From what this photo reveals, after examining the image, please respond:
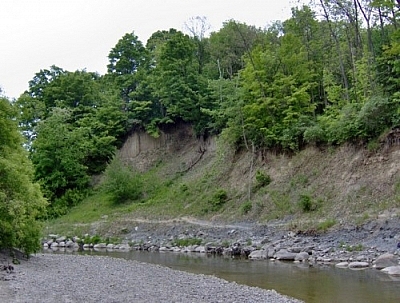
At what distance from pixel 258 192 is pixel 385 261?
17774 mm

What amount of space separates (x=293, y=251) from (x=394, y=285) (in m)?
9.62

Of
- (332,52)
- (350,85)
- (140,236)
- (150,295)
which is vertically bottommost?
(140,236)

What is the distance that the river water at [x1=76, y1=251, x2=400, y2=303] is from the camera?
674 inches

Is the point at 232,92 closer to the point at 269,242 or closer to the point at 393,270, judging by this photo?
the point at 269,242

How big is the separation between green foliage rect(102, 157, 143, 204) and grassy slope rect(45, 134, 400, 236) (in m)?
0.98

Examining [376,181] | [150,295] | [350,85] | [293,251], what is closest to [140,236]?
[293,251]

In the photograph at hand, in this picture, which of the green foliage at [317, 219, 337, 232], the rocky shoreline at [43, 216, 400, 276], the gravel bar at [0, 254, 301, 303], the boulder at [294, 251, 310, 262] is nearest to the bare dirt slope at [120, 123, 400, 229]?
the green foliage at [317, 219, 337, 232]

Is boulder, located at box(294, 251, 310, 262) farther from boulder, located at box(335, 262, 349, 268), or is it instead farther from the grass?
the grass

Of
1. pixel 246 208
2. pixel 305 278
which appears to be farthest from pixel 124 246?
pixel 305 278

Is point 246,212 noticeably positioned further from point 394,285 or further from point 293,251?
point 394,285

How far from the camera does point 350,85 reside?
44688mm

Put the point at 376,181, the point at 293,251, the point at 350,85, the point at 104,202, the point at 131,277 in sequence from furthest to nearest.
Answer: the point at 104,202 < the point at 350,85 < the point at 376,181 < the point at 293,251 < the point at 131,277

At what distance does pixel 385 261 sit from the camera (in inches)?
899

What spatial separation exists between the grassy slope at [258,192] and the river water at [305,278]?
6.73 meters
